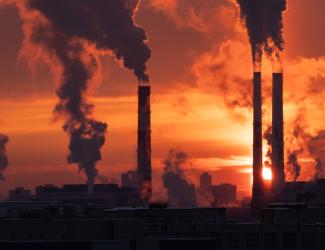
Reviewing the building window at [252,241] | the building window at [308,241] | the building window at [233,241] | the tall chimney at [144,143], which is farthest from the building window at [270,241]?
the tall chimney at [144,143]

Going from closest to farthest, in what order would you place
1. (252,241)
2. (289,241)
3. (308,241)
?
(252,241) → (289,241) → (308,241)

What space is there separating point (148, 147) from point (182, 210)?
57153 millimetres

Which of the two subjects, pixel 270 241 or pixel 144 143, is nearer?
pixel 270 241

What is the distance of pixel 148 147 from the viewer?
627ft

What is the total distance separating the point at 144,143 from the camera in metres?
190

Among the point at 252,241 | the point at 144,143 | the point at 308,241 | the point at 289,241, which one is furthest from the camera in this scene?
the point at 144,143

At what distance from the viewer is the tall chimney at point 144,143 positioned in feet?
A: 621

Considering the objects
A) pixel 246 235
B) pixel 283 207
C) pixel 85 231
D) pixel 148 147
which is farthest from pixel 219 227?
pixel 148 147

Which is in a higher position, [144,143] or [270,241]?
[144,143]

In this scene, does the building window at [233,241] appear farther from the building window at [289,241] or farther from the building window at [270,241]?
the building window at [289,241]

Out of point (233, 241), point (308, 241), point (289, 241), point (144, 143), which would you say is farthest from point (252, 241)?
point (144, 143)

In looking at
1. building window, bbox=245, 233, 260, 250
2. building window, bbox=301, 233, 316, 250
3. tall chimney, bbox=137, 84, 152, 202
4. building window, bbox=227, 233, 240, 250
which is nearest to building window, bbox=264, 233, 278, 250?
building window, bbox=245, 233, 260, 250

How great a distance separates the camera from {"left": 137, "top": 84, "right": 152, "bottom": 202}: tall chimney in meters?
189

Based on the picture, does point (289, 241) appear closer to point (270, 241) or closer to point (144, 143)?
point (270, 241)
